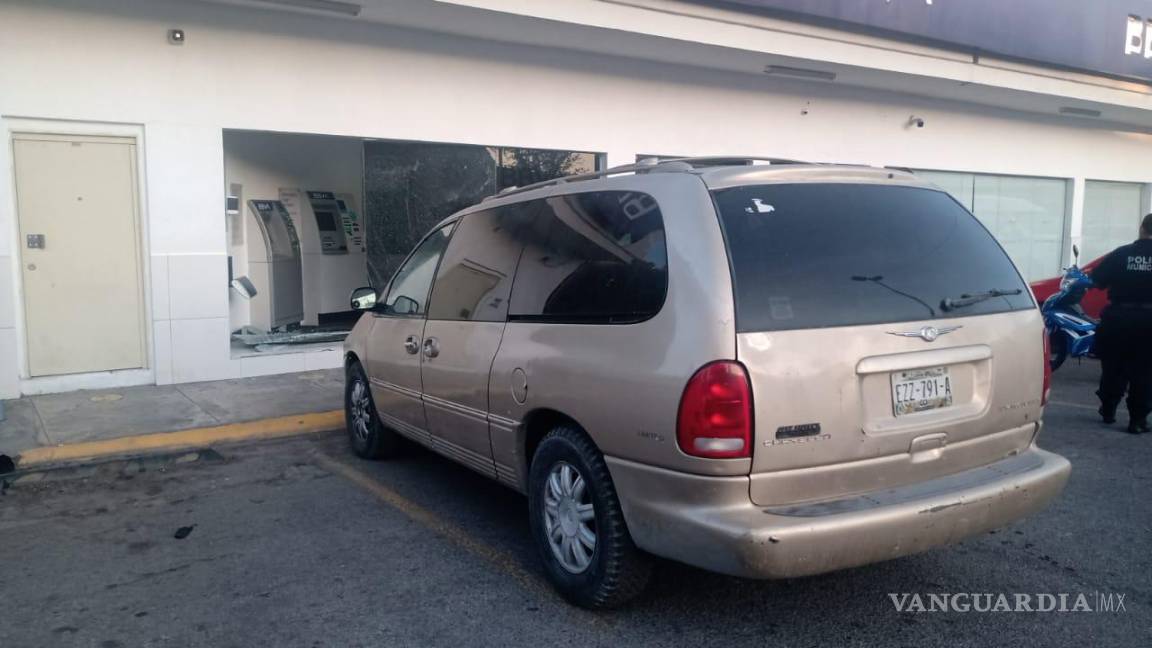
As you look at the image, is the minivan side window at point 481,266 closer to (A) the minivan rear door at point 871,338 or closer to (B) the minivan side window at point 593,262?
(B) the minivan side window at point 593,262

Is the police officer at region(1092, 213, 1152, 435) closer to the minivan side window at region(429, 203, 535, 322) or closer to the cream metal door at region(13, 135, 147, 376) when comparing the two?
the minivan side window at region(429, 203, 535, 322)

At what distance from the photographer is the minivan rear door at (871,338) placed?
3.26 m

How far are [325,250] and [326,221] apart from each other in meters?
0.40

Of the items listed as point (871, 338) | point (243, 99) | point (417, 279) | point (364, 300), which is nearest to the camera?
point (871, 338)

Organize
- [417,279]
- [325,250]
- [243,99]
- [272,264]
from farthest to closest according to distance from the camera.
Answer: [325,250], [272,264], [243,99], [417,279]

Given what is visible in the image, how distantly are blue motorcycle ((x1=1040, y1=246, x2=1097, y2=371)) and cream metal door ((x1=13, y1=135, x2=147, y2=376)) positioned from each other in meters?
A: 9.40

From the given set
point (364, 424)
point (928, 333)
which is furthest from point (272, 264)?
point (928, 333)

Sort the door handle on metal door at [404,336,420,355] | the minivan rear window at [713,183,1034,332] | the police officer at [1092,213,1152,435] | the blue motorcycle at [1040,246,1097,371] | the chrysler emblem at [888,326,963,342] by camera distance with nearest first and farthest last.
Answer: the minivan rear window at [713,183,1034,332] → the chrysler emblem at [888,326,963,342] → the door handle on metal door at [404,336,420,355] → the police officer at [1092,213,1152,435] → the blue motorcycle at [1040,246,1097,371]

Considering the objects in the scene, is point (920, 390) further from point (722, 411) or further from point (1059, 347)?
point (1059, 347)

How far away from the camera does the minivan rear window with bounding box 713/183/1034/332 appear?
133 inches

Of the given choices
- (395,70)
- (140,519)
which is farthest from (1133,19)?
(140,519)

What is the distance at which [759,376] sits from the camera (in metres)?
3.21

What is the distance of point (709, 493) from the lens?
323 centimetres

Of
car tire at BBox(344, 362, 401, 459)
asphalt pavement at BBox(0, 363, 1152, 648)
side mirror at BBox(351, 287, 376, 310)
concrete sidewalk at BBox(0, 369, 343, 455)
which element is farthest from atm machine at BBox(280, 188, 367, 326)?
asphalt pavement at BBox(0, 363, 1152, 648)
